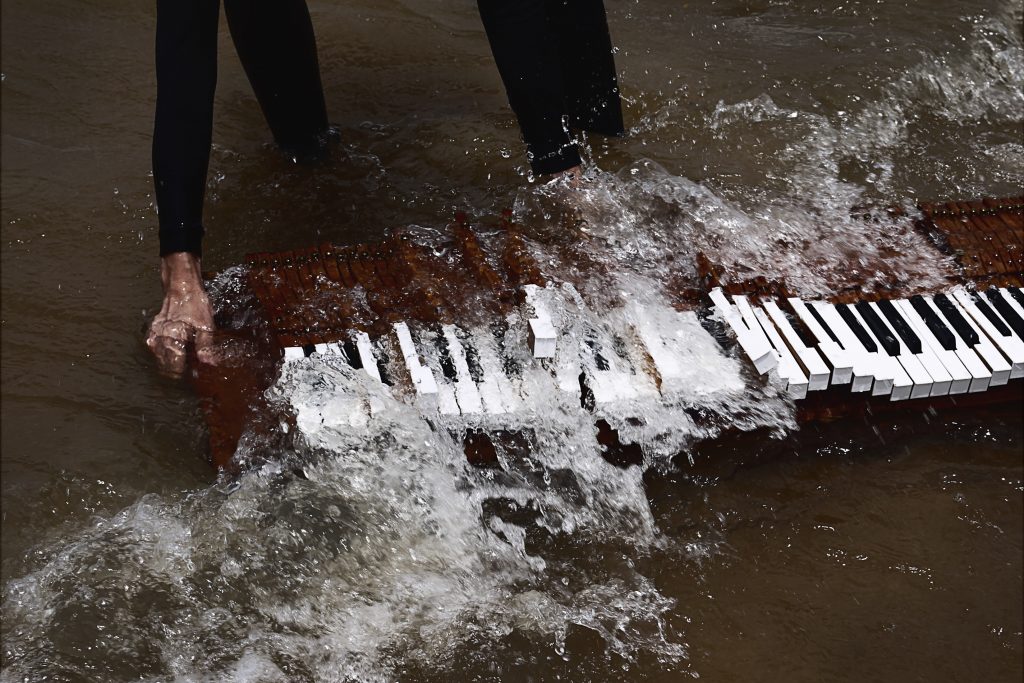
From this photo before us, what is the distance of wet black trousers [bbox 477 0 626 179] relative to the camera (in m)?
3.00

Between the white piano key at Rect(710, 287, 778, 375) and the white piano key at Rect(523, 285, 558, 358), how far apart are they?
51 centimetres

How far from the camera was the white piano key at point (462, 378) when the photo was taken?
2.58 meters

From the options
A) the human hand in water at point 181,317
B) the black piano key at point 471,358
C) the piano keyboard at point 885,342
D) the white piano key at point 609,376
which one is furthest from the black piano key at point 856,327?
the human hand in water at point 181,317

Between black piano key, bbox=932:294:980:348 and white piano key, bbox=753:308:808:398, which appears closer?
white piano key, bbox=753:308:808:398

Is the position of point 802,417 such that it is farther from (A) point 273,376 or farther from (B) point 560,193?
(A) point 273,376

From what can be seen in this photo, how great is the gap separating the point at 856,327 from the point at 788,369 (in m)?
0.31

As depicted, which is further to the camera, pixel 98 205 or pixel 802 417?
pixel 98 205

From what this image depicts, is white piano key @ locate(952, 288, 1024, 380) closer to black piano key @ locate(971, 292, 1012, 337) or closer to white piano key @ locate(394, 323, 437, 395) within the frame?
black piano key @ locate(971, 292, 1012, 337)

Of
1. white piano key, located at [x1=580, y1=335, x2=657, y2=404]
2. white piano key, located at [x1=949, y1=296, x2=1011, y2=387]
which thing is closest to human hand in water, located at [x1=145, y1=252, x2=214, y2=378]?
white piano key, located at [x1=580, y1=335, x2=657, y2=404]

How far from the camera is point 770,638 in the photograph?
2527 millimetres

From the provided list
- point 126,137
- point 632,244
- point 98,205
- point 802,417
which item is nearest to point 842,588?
point 802,417

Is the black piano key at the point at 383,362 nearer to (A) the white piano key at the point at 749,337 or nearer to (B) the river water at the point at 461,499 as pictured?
(B) the river water at the point at 461,499

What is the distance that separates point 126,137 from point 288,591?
2.43 meters

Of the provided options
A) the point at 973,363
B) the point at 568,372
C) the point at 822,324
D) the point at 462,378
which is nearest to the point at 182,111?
the point at 462,378
